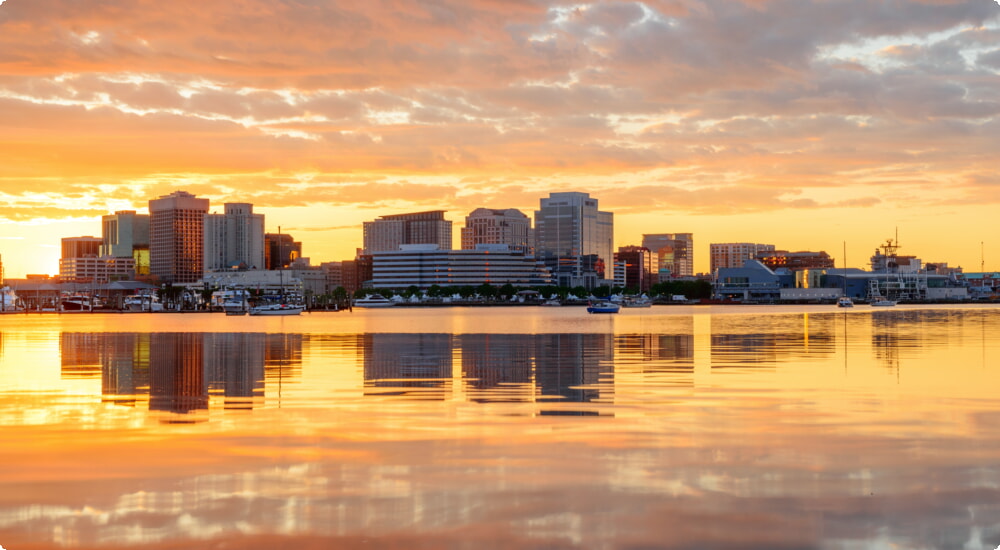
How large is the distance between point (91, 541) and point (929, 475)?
1390 centimetres

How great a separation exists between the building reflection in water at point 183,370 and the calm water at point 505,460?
313 mm

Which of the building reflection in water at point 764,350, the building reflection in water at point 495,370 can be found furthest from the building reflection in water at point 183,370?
the building reflection in water at point 764,350

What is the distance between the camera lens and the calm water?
14.1 meters

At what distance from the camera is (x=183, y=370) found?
138ft

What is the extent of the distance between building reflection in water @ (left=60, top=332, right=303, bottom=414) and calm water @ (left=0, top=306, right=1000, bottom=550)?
313mm

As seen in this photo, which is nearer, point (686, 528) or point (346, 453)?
point (686, 528)

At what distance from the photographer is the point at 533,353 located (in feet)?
175

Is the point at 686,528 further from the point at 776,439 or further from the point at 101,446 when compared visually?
the point at 101,446

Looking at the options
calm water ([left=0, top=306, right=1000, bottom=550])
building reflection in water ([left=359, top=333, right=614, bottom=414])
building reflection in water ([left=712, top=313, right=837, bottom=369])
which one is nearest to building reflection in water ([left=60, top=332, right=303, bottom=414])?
Result: calm water ([left=0, top=306, right=1000, bottom=550])

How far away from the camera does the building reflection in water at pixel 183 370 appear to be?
30.5 meters

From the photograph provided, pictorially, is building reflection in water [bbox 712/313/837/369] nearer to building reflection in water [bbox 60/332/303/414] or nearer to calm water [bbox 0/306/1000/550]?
calm water [bbox 0/306/1000/550]

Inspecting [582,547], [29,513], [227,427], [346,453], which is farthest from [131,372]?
Result: [582,547]

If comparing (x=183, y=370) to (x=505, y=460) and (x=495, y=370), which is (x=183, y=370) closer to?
(x=495, y=370)

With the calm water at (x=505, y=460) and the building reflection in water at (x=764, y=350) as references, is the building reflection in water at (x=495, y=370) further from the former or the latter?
the building reflection in water at (x=764, y=350)
